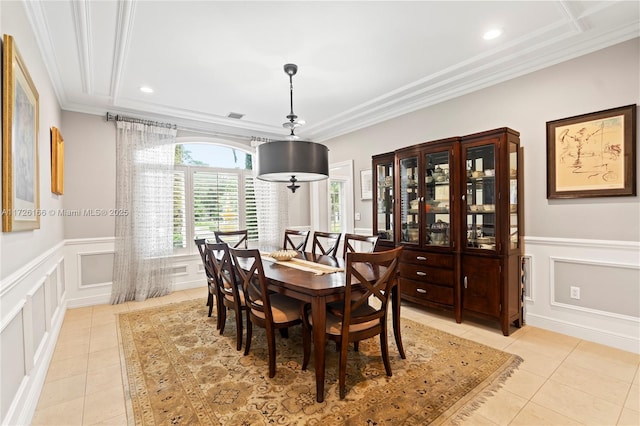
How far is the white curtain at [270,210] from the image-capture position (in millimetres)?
5504

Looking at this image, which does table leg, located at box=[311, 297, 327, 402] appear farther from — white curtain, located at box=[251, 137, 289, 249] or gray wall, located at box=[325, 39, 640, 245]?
white curtain, located at box=[251, 137, 289, 249]

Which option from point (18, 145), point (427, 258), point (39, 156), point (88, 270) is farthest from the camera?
point (88, 270)

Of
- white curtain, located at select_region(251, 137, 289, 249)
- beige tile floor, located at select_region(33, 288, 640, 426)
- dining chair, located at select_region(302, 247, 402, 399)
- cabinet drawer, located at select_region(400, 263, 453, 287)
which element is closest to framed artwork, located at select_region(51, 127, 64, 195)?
beige tile floor, located at select_region(33, 288, 640, 426)

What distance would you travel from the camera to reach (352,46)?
277cm

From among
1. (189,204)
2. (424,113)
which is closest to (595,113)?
(424,113)

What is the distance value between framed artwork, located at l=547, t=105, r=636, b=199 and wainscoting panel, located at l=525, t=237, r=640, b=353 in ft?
1.57

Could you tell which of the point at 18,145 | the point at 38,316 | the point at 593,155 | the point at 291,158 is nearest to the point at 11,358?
the point at 38,316

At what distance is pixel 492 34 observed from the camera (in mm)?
Answer: 2611

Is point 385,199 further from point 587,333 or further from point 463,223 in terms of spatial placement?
point 587,333

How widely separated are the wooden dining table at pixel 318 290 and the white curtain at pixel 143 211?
8.18 feet

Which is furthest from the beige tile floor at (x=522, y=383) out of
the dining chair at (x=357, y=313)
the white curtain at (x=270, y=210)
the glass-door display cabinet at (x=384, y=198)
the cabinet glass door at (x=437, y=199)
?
the white curtain at (x=270, y=210)

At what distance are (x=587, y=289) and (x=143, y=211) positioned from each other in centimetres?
527

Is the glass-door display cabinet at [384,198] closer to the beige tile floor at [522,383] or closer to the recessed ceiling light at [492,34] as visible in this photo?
the beige tile floor at [522,383]

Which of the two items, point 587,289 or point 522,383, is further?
point 587,289
